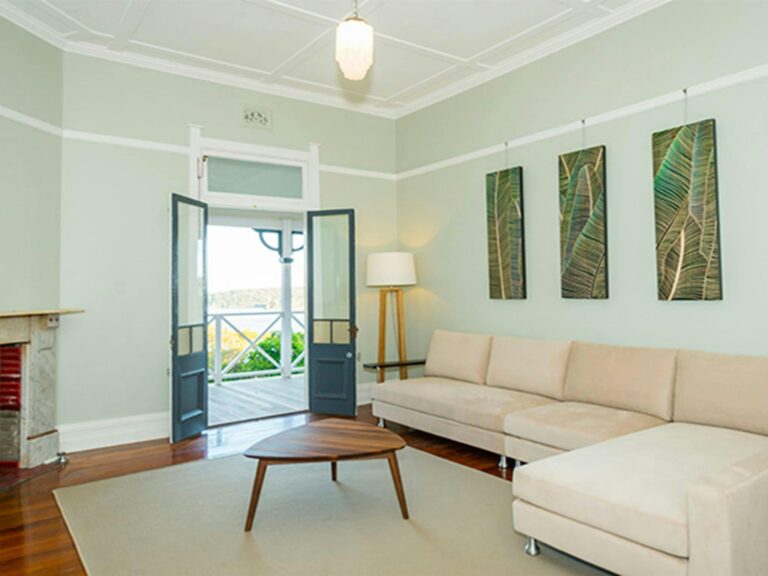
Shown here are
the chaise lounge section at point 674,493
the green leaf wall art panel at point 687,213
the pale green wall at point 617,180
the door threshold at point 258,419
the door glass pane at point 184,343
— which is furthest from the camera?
the door threshold at point 258,419

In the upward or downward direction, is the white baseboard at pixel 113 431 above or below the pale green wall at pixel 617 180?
below

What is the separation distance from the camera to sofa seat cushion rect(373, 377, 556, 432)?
13.0 feet

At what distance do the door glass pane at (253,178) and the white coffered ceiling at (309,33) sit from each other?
2.58 feet

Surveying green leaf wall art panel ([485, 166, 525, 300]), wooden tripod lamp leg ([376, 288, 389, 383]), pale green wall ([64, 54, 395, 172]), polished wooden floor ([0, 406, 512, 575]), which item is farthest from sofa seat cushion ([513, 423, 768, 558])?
pale green wall ([64, 54, 395, 172])

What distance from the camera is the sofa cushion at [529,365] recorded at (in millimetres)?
4254

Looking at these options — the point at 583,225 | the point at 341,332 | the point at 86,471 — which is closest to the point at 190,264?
the point at 341,332

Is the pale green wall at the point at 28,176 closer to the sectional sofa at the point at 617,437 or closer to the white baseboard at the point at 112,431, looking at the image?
the white baseboard at the point at 112,431

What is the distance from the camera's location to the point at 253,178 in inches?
219

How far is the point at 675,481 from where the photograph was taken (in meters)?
2.34

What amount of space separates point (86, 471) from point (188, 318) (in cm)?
149

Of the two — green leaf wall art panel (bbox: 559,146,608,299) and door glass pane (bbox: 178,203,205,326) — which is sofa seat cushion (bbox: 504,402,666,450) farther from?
door glass pane (bbox: 178,203,205,326)

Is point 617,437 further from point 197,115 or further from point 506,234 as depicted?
point 197,115

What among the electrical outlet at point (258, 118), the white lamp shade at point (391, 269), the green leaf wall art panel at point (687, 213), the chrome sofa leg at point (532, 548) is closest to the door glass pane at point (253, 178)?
the electrical outlet at point (258, 118)

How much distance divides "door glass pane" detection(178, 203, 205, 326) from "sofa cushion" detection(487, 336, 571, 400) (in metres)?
2.73
